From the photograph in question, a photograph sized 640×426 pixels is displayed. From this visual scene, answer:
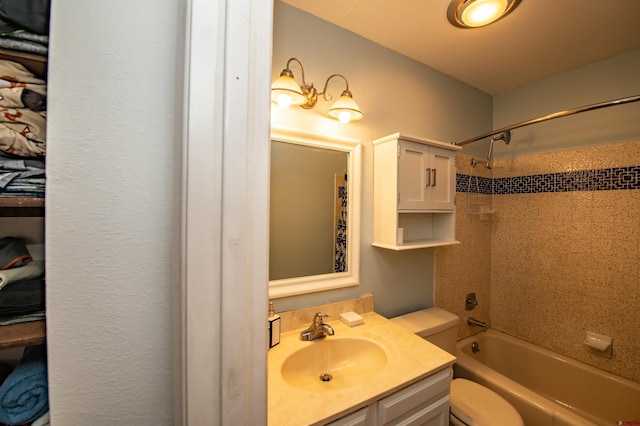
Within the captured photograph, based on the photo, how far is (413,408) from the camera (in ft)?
2.84

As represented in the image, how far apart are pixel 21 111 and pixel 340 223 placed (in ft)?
3.67

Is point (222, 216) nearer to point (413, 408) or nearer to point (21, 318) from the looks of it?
point (21, 318)

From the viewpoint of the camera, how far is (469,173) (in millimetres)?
1858

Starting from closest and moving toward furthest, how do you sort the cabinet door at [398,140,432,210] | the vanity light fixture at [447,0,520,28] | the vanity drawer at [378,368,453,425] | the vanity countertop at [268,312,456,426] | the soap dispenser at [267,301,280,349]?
the vanity countertop at [268,312,456,426]
the vanity drawer at [378,368,453,425]
the soap dispenser at [267,301,280,349]
the vanity light fixture at [447,0,520,28]
the cabinet door at [398,140,432,210]

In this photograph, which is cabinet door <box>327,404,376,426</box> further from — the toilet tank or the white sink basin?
the toilet tank

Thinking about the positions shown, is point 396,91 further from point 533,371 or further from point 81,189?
point 533,371

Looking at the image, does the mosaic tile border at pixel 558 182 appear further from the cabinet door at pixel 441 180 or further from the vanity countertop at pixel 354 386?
the vanity countertop at pixel 354 386

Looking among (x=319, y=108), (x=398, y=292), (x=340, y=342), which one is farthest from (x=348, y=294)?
(x=319, y=108)

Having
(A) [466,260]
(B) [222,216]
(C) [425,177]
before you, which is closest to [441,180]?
(C) [425,177]

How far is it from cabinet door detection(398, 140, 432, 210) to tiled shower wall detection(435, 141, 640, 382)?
0.57 meters

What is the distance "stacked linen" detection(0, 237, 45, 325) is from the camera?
→ 0.42 meters

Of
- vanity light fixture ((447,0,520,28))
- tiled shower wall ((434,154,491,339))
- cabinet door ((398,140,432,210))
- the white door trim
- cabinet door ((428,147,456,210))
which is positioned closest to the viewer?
the white door trim

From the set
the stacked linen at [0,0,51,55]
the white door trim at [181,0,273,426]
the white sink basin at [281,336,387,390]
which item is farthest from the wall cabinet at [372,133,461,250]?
the stacked linen at [0,0,51,55]

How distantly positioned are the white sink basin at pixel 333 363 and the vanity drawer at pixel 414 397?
0.14m
